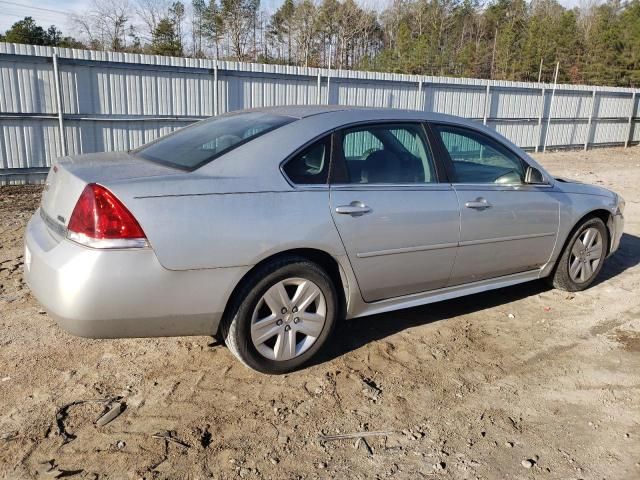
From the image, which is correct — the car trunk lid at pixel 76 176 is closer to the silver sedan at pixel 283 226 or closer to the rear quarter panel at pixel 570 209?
the silver sedan at pixel 283 226

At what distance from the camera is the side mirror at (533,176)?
4383 millimetres

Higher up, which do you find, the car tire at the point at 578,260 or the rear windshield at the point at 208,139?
the rear windshield at the point at 208,139

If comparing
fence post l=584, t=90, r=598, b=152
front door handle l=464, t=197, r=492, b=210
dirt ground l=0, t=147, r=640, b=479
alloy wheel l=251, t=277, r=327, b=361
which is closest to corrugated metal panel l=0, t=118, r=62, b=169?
dirt ground l=0, t=147, r=640, b=479

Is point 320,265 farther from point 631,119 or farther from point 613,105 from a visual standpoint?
point 631,119

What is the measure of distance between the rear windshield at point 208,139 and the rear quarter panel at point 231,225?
35 centimetres

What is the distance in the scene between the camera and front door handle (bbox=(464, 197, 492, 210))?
395 cm

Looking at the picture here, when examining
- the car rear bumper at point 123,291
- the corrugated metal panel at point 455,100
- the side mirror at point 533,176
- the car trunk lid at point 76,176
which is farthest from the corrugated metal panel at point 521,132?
the car rear bumper at point 123,291

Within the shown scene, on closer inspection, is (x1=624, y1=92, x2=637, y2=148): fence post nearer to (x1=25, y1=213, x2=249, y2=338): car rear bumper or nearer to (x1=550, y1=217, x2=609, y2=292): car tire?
(x1=550, y1=217, x2=609, y2=292): car tire

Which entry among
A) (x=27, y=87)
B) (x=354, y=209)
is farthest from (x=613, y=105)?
(x=354, y=209)

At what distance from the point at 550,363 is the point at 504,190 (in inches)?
50.3

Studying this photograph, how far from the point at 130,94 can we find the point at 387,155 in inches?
326

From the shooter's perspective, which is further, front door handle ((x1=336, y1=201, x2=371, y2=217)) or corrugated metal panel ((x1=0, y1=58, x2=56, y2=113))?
corrugated metal panel ((x1=0, y1=58, x2=56, y2=113))

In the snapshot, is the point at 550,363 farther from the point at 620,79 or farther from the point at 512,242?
the point at 620,79

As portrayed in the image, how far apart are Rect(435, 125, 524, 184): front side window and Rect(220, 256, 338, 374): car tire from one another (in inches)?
55.2
